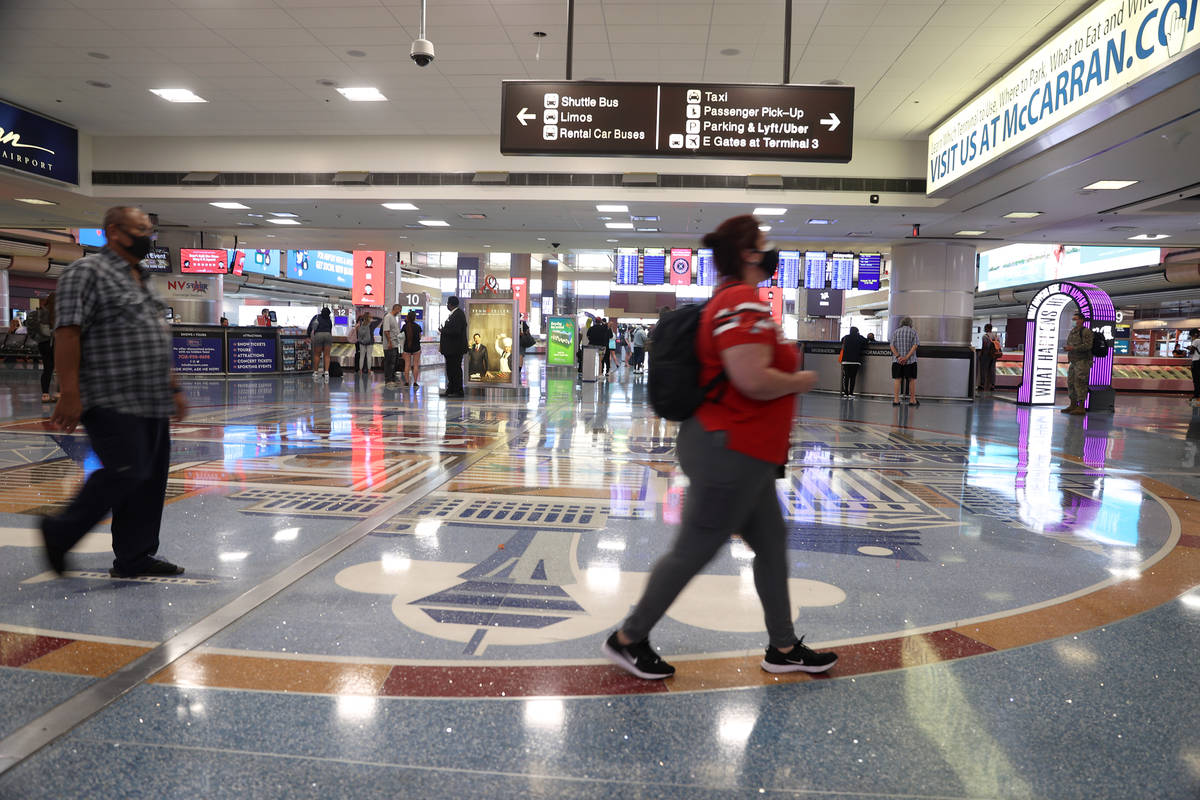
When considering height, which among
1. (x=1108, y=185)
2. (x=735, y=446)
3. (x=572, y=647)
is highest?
(x=1108, y=185)

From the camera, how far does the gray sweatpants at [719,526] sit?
86.0 inches

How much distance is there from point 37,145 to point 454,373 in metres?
7.54

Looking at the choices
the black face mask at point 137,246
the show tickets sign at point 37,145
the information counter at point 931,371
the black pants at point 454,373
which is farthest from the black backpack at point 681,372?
the information counter at point 931,371

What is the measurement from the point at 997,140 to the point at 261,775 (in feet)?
32.2

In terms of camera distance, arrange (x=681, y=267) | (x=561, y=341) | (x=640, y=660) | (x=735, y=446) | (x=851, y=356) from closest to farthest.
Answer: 1. (x=735, y=446)
2. (x=640, y=660)
3. (x=851, y=356)
4. (x=681, y=267)
5. (x=561, y=341)

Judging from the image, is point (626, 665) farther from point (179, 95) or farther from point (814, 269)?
point (814, 269)

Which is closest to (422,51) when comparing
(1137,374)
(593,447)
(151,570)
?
(593,447)

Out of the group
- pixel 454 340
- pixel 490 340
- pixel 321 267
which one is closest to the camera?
pixel 454 340

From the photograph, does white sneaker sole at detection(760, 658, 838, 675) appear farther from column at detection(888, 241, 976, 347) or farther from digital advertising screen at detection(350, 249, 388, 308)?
digital advertising screen at detection(350, 249, 388, 308)

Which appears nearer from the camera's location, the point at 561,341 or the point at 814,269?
the point at 814,269

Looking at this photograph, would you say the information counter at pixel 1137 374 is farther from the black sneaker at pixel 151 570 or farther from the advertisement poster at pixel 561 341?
A: the black sneaker at pixel 151 570

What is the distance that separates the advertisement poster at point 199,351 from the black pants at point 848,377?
14371 mm

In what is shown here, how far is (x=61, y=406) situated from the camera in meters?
2.84

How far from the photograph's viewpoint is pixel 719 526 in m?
2.21
